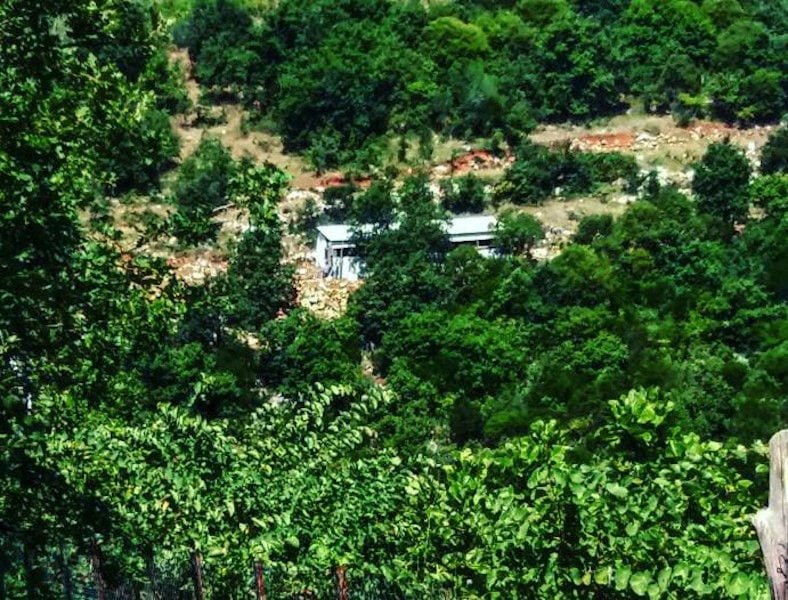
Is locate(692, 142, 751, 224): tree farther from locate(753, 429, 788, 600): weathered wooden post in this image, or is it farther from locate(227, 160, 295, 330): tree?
locate(753, 429, 788, 600): weathered wooden post

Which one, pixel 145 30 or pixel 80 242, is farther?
pixel 145 30

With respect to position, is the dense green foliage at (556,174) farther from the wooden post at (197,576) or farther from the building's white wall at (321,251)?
the wooden post at (197,576)

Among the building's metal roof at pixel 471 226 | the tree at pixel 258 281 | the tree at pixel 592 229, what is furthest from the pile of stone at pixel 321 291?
the tree at pixel 592 229

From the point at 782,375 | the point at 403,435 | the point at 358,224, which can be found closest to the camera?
the point at 403,435

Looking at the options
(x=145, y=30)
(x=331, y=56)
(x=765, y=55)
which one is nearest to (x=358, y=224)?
(x=331, y=56)

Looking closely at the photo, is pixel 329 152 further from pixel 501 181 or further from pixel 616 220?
pixel 616 220

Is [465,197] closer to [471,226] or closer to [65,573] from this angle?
[471,226]
